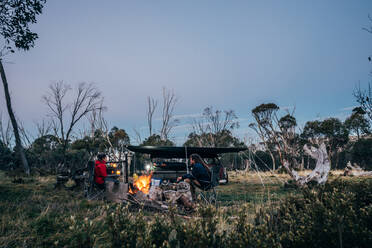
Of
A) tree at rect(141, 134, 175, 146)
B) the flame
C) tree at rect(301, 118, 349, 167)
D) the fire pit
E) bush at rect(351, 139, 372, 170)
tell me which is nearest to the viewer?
the fire pit

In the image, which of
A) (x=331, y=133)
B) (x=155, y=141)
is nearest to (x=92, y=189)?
(x=155, y=141)

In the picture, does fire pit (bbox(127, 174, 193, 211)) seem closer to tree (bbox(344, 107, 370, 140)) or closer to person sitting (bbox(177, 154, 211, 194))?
person sitting (bbox(177, 154, 211, 194))

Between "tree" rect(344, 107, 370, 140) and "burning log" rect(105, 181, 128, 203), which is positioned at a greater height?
"tree" rect(344, 107, 370, 140)

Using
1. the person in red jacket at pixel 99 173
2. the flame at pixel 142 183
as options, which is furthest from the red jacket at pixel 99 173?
the flame at pixel 142 183

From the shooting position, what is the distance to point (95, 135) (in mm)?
31547

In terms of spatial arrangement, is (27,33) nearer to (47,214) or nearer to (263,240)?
(47,214)

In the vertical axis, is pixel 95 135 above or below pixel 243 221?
above

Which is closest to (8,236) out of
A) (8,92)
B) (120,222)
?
(120,222)

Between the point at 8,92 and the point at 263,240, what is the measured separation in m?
14.9

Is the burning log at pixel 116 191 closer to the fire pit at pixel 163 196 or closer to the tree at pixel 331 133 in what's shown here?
the fire pit at pixel 163 196

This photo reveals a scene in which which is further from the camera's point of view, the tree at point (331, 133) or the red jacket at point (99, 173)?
the tree at point (331, 133)

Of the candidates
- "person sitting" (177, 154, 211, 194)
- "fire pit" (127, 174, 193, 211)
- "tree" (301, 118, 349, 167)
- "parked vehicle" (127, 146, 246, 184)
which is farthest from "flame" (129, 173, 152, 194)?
"tree" (301, 118, 349, 167)

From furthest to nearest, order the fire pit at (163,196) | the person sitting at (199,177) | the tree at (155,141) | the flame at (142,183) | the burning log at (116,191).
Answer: the tree at (155,141) < the flame at (142,183) < the burning log at (116,191) < the person sitting at (199,177) < the fire pit at (163,196)

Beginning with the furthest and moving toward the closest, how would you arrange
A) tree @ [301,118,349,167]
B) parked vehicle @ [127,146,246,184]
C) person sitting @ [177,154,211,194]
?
1. tree @ [301,118,349,167]
2. parked vehicle @ [127,146,246,184]
3. person sitting @ [177,154,211,194]
